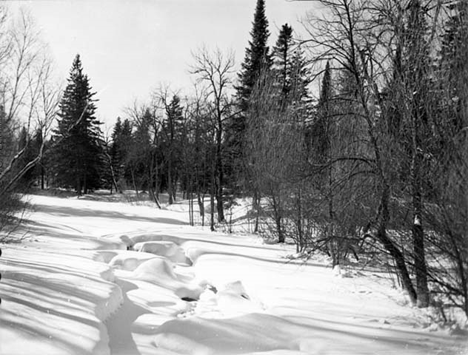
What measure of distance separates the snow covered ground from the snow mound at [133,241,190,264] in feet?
3.82

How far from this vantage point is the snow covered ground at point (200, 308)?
4.86 meters

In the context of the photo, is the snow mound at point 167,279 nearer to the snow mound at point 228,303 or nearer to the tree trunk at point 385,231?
the snow mound at point 228,303

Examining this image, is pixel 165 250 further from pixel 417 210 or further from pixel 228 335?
pixel 417 210

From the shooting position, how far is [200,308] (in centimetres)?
747

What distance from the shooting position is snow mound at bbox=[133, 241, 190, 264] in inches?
529

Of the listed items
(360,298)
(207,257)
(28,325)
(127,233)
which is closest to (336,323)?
(360,298)

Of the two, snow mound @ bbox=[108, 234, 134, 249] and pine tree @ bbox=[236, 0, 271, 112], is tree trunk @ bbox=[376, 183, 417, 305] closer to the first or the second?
snow mound @ bbox=[108, 234, 134, 249]

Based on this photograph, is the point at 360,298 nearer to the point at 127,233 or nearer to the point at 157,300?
the point at 157,300

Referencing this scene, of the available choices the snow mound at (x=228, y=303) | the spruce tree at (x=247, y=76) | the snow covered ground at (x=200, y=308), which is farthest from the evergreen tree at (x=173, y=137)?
the snow mound at (x=228, y=303)

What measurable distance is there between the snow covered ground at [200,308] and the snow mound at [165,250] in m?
1.17

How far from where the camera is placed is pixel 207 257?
12203mm

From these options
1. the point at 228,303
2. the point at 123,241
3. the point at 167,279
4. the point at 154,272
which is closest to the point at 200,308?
the point at 228,303

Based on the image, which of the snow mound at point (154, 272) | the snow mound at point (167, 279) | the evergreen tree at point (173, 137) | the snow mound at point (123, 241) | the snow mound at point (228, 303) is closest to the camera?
the snow mound at point (228, 303)

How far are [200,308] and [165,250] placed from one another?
661 centimetres
